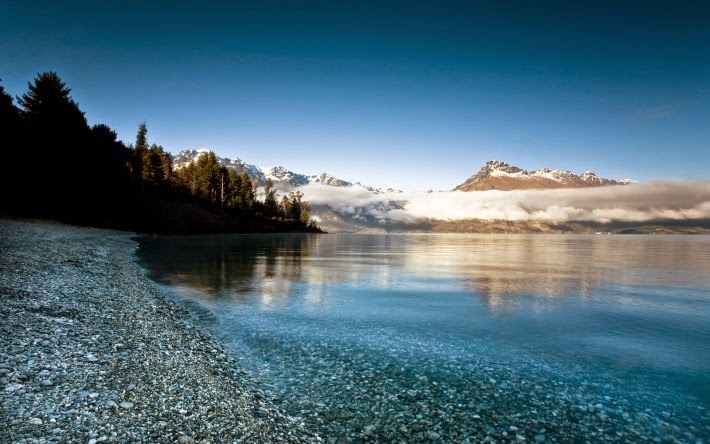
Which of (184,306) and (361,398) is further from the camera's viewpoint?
(184,306)

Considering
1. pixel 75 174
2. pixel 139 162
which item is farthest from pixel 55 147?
pixel 139 162

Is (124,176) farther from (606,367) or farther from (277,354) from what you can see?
(606,367)

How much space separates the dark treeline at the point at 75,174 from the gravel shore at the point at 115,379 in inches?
2210

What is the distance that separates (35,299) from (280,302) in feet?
40.9

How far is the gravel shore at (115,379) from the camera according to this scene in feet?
27.9

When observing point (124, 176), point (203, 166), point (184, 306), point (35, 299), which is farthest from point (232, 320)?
point (203, 166)

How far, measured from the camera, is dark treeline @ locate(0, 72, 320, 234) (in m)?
63.0

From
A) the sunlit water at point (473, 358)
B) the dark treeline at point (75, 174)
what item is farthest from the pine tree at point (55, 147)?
the sunlit water at point (473, 358)

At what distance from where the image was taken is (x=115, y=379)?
10906mm

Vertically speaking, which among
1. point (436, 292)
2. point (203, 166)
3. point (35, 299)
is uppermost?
point (203, 166)

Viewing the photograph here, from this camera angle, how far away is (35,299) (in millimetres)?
17438

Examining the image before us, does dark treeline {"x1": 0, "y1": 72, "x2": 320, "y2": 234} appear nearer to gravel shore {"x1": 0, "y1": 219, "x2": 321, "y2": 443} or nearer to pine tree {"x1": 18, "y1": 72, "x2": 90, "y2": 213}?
pine tree {"x1": 18, "y1": 72, "x2": 90, "y2": 213}

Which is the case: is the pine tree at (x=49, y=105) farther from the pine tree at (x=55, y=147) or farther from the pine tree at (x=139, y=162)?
the pine tree at (x=139, y=162)

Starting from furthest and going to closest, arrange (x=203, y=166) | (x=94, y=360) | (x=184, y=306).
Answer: (x=203, y=166) → (x=184, y=306) → (x=94, y=360)
